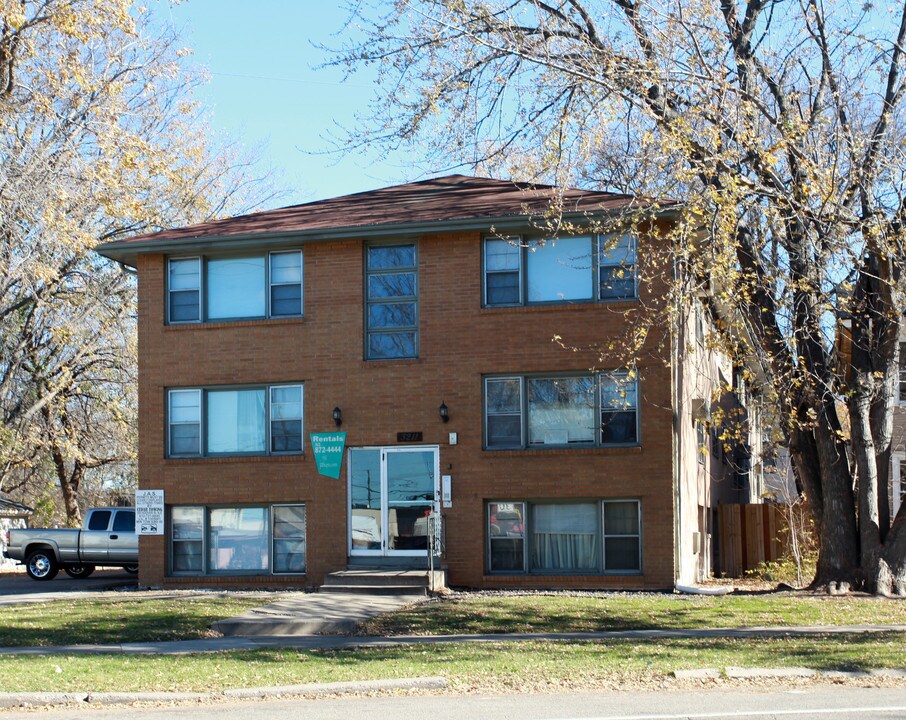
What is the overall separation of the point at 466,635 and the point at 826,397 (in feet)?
26.0

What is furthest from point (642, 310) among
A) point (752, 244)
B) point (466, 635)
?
point (466, 635)

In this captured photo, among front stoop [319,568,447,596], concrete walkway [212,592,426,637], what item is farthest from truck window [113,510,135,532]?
concrete walkway [212,592,426,637]

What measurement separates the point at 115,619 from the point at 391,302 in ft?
25.4

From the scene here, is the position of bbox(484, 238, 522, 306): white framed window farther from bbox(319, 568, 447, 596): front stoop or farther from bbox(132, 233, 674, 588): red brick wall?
bbox(319, 568, 447, 596): front stoop

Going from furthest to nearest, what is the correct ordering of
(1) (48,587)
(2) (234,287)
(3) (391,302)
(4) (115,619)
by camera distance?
(1) (48,587), (2) (234,287), (3) (391,302), (4) (115,619)

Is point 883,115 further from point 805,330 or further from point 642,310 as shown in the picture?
point 642,310

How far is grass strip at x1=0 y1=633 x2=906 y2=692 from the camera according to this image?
11.4 metres

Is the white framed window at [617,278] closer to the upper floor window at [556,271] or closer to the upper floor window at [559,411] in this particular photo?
the upper floor window at [556,271]

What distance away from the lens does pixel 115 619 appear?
16688 mm

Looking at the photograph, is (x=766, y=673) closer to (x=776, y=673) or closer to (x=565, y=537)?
(x=776, y=673)

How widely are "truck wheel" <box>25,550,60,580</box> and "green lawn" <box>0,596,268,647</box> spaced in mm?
8509

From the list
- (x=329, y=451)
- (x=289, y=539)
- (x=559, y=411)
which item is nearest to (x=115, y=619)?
(x=289, y=539)

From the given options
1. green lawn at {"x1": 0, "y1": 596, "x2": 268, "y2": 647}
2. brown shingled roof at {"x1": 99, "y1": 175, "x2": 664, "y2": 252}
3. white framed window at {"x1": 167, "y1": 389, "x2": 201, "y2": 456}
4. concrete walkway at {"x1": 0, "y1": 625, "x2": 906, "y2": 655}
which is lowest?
green lawn at {"x1": 0, "y1": 596, "x2": 268, "y2": 647}

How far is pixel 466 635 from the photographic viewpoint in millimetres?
14867
